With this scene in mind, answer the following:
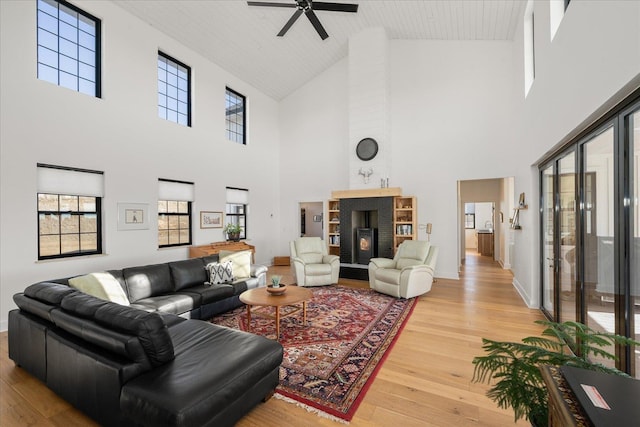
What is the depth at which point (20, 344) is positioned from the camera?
254 centimetres

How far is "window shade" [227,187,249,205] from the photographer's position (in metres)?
7.31

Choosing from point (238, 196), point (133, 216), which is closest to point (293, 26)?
point (238, 196)

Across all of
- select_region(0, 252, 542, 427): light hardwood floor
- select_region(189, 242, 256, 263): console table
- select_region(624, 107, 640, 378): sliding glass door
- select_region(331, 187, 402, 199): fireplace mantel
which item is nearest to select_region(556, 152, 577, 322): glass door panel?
select_region(0, 252, 542, 427): light hardwood floor

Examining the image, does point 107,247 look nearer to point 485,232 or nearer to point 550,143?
point 550,143

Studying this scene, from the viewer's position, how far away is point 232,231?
6.93 metres

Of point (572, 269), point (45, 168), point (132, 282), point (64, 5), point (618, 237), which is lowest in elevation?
point (132, 282)

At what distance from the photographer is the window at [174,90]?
19.3 feet

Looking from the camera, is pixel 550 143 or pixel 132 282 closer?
pixel 550 143

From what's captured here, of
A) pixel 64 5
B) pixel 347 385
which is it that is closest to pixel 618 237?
pixel 347 385

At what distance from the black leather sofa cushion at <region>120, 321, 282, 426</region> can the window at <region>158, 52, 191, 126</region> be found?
524cm

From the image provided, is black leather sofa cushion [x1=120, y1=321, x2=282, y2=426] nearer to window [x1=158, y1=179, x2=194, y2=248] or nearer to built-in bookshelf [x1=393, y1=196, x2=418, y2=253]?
window [x1=158, y1=179, x2=194, y2=248]

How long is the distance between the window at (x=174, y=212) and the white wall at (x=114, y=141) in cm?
17

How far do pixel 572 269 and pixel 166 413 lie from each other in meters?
3.78

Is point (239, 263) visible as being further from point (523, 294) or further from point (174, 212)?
point (523, 294)
